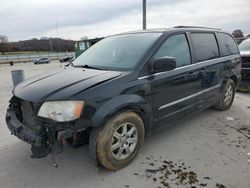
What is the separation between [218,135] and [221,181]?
136 centimetres

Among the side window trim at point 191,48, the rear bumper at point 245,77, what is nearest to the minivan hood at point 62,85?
the side window trim at point 191,48

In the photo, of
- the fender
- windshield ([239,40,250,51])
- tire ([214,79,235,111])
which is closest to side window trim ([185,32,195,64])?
the fender

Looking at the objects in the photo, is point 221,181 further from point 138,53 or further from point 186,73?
point 138,53

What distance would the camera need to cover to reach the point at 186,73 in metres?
3.60

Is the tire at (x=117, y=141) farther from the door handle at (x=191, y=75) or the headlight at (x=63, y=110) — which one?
the door handle at (x=191, y=75)

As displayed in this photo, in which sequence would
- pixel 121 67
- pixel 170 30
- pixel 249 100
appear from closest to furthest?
pixel 121 67, pixel 170 30, pixel 249 100

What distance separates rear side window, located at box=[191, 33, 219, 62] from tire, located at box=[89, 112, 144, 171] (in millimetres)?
1762

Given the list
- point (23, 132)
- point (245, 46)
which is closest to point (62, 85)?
point (23, 132)

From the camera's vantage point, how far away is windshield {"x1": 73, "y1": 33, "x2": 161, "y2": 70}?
3.16 m

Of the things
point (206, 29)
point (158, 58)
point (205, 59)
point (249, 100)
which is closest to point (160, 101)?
point (158, 58)

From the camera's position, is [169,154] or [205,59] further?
[205,59]

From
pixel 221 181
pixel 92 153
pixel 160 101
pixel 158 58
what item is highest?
pixel 158 58

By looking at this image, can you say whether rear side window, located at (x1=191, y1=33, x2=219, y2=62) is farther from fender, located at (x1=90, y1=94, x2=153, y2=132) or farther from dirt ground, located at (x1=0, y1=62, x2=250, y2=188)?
fender, located at (x1=90, y1=94, x2=153, y2=132)

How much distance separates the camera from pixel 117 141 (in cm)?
289
